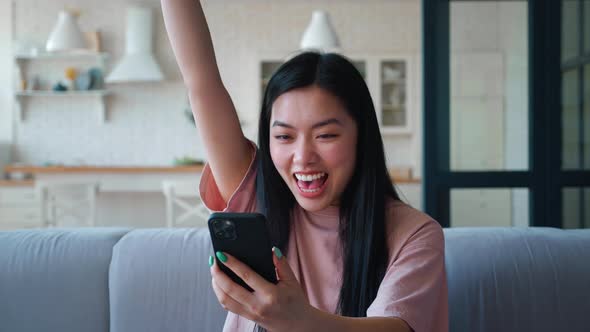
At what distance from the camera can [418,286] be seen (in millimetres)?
913

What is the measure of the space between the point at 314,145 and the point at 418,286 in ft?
0.94

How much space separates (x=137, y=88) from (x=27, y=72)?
4.16 ft

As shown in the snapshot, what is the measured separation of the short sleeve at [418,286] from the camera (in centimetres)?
89

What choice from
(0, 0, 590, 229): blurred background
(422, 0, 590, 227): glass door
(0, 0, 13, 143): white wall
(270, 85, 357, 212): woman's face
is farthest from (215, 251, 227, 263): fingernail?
(0, 0, 13, 143): white wall

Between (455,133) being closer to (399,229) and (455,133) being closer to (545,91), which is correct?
(545,91)

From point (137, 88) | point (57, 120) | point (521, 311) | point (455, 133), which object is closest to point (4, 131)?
point (57, 120)

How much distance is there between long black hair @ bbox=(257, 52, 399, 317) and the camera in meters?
1.03

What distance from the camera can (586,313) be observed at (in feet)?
4.54

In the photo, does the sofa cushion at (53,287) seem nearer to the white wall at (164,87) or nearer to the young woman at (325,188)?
the young woman at (325,188)

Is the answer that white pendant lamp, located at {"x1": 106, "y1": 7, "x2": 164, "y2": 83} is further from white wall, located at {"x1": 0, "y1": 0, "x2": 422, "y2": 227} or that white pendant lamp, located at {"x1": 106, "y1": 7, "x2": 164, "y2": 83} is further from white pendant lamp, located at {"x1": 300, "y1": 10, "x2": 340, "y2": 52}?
white pendant lamp, located at {"x1": 300, "y1": 10, "x2": 340, "y2": 52}

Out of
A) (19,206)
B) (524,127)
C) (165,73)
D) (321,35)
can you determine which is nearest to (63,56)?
(165,73)

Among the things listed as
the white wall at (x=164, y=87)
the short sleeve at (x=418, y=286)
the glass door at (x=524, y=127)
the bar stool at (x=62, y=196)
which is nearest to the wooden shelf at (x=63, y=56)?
the white wall at (x=164, y=87)

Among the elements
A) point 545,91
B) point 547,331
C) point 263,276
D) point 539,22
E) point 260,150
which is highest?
point 539,22

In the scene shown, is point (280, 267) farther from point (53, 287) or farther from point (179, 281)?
point (53, 287)
